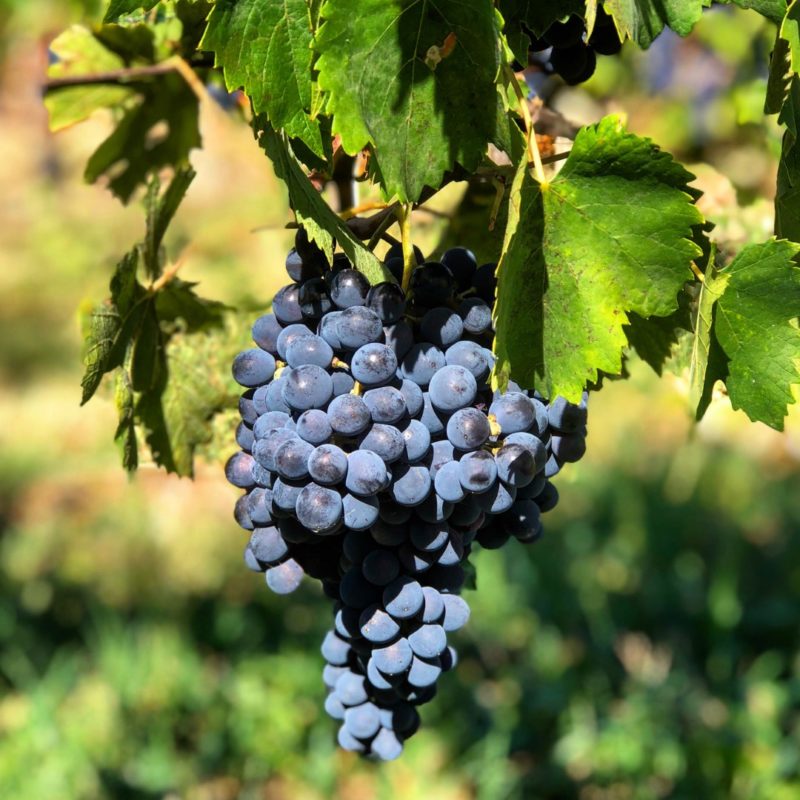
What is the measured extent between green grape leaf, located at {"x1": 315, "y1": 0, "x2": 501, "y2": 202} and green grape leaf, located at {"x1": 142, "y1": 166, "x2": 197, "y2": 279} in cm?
34

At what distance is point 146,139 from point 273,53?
0.61 metres

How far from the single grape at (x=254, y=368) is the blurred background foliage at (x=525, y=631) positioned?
429mm

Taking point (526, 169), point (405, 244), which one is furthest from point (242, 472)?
point (526, 169)

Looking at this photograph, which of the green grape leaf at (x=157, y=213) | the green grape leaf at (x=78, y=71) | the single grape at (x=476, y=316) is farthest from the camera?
the green grape leaf at (x=78, y=71)

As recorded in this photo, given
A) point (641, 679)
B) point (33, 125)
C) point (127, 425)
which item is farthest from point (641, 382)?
point (33, 125)

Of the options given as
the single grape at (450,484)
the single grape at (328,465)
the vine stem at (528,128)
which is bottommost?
the single grape at (450,484)

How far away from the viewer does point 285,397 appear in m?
0.72

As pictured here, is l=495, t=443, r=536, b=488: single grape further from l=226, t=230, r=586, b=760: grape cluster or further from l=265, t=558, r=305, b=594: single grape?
l=265, t=558, r=305, b=594: single grape

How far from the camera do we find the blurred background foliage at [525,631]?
225 centimetres

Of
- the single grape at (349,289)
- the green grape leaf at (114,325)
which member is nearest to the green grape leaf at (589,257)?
the single grape at (349,289)

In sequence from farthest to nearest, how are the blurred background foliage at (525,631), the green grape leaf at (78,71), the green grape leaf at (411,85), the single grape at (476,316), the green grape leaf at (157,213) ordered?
the blurred background foliage at (525,631) < the green grape leaf at (78,71) < the green grape leaf at (157,213) < the single grape at (476,316) < the green grape leaf at (411,85)

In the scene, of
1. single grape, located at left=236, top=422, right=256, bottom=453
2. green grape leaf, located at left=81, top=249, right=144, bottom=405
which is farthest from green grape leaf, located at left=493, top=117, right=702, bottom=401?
green grape leaf, located at left=81, top=249, right=144, bottom=405

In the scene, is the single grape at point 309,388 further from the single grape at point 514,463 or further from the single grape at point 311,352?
the single grape at point 514,463

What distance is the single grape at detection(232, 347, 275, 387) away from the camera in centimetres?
77
